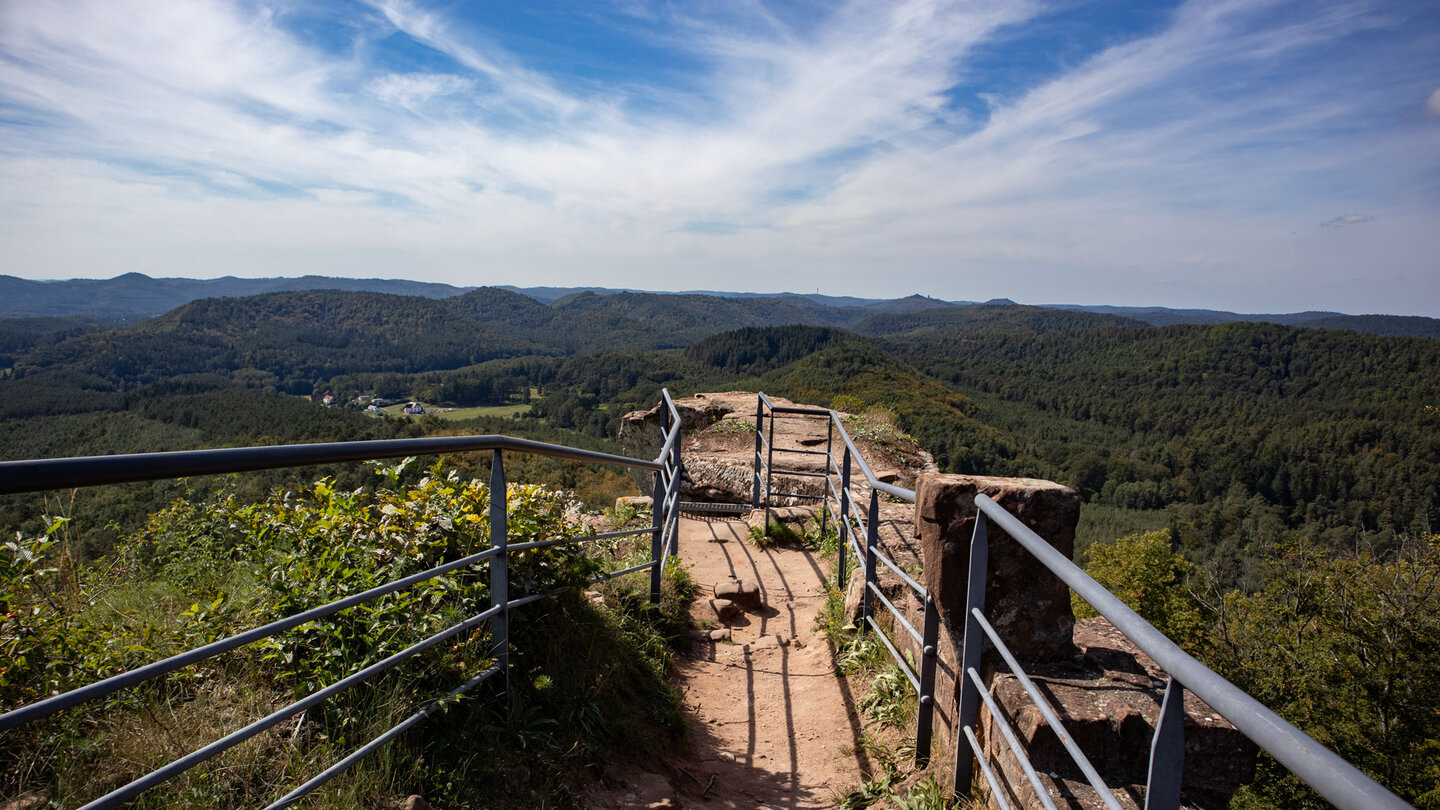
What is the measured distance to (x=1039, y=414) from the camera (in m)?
121

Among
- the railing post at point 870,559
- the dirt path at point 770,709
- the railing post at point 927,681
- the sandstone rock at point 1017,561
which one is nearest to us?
the sandstone rock at point 1017,561

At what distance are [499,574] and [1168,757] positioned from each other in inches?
78.4

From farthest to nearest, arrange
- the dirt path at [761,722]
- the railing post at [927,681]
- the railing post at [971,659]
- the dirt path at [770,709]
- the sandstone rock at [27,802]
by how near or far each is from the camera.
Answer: the dirt path at [770,709]
the dirt path at [761,722]
the railing post at [927,681]
the railing post at [971,659]
the sandstone rock at [27,802]

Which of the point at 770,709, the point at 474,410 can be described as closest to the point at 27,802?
the point at 770,709

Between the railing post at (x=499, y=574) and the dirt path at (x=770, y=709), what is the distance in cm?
97

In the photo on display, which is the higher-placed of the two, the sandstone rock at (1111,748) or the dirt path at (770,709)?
the sandstone rock at (1111,748)

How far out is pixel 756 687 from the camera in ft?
13.3

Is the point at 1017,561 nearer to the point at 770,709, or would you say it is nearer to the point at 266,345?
the point at 770,709

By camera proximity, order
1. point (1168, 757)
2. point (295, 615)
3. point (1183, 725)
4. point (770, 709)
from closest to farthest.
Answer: point (1168, 757) → point (1183, 725) → point (295, 615) → point (770, 709)

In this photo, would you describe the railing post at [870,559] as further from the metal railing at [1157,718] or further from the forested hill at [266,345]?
the forested hill at [266,345]

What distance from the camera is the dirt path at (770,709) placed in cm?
301

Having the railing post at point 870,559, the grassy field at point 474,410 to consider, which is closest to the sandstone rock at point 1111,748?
the railing post at point 870,559

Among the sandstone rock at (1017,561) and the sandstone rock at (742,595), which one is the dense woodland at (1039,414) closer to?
the sandstone rock at (1017,561)

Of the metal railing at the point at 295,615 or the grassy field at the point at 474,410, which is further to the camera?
the grassy field at the point at 474,410
